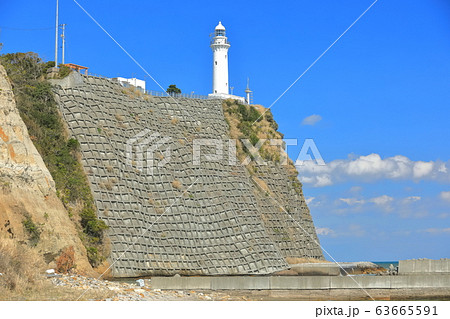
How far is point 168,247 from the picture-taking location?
55.6 meters

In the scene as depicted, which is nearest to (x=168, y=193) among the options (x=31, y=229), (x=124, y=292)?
(x=31, y=229)

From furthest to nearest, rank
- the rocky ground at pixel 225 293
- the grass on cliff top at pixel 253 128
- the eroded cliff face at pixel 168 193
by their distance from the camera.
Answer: the grass on cliff top at pixel 253 128 → the eroded cliff face at pixel 168 193 → the rocky ground at pixel 225 293

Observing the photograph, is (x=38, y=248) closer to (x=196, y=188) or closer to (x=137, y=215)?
(x=137, y=215)

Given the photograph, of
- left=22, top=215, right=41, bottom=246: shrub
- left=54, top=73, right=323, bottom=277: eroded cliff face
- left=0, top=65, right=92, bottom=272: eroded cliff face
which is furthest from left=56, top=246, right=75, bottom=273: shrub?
left=54, top=73, right=323, bottom=277: eroded cliff face

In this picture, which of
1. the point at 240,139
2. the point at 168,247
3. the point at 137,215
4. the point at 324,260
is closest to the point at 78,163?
the point at 137,215

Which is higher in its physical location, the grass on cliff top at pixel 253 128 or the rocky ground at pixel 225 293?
the grass on cliff top at pixel 253 128

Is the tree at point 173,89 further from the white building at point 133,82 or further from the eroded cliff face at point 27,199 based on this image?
the eroded cliff face at point 27,199

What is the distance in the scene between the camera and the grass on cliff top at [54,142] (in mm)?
50406

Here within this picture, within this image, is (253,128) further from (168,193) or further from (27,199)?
(27,199)

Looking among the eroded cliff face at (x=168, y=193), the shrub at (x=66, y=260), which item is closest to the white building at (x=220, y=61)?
the eroded cliff face at (x=168, y=193)

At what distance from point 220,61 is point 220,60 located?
0.43 feet

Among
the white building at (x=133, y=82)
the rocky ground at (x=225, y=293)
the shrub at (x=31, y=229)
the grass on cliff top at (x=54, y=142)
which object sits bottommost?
the rocky ground at (x=225, y=293)

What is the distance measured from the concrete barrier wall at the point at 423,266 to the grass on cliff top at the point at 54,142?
21.8 m

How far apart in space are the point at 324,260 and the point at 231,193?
643 inches
